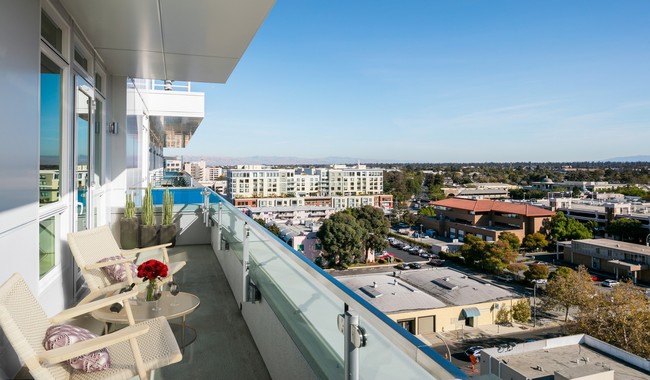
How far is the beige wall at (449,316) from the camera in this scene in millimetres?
25172

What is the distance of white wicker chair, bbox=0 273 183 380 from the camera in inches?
65.0

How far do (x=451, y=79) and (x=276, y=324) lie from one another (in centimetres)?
9757

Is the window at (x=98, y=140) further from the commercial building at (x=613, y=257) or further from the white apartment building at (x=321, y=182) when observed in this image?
the white apartment building at (x=321, y=182)

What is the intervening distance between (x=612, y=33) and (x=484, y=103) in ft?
136

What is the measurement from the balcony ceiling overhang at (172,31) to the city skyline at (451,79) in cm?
3382

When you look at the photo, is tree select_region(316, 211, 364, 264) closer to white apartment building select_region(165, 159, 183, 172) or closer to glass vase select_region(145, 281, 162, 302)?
white apartment building select_region(165, 159, 183, 172)

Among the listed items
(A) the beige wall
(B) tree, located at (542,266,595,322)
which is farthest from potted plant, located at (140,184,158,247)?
(B) tree, located at (542,266,595,322)

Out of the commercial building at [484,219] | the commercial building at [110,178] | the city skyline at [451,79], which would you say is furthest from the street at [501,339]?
the city skyline at [451,79]

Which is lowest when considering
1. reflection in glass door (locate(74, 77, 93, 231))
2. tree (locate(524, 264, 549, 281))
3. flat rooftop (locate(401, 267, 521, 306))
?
flat rooftop (locate(401, 267, 521, 306))

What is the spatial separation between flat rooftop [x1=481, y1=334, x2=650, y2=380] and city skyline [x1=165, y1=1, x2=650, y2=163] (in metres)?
30.7

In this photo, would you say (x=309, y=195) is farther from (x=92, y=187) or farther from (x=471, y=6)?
(x=92, y=187)

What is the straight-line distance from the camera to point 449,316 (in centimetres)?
2620

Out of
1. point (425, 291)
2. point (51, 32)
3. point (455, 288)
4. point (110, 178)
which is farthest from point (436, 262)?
point (51, 32)

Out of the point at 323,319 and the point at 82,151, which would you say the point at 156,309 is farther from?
the point at 82,151
